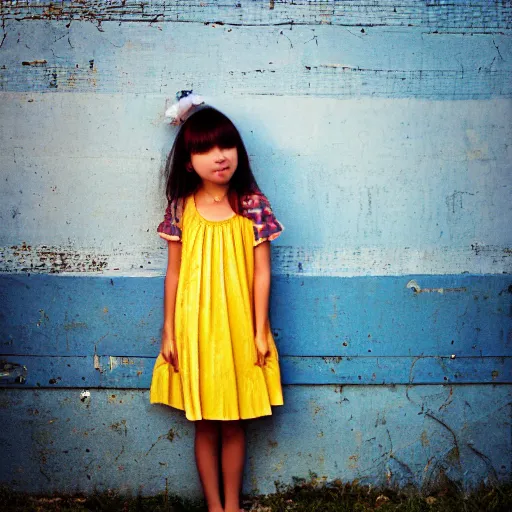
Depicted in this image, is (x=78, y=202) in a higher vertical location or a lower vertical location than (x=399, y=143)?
lower

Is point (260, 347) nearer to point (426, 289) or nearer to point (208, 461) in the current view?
point (208, 461)

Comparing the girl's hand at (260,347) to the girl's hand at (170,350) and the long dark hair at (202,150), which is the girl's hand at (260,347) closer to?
the girl's hand at (170,350)

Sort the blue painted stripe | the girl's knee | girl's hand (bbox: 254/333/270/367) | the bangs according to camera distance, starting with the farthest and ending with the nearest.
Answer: the blue painted stripe < the girl's knee < girl's hand (bbox: 254/333/270/367) < the bangs

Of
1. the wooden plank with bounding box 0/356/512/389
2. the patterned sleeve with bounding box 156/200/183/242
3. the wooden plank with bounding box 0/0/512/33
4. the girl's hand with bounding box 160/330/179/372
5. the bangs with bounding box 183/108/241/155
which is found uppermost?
Answer: the wooden plank with bounding box 0/0/512/33

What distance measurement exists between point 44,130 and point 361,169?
157cm

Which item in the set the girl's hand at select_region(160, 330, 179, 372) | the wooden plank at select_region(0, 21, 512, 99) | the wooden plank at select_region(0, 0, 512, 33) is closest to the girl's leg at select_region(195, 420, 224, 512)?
the girl's hand at select_region(160, 330, 179, 372)

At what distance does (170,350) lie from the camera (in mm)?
3066

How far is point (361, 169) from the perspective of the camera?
325 cm

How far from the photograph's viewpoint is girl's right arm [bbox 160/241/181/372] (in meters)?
3.07

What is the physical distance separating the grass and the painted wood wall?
0.19 feet

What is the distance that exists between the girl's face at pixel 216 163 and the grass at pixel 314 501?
1614mm

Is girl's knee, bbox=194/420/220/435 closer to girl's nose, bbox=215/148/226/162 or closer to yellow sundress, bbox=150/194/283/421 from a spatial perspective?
yellow sundress, bbox=150/194/283/421

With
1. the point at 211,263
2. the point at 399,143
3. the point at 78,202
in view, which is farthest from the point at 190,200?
the point at 399,143

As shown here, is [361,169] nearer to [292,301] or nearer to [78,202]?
[292,301]
